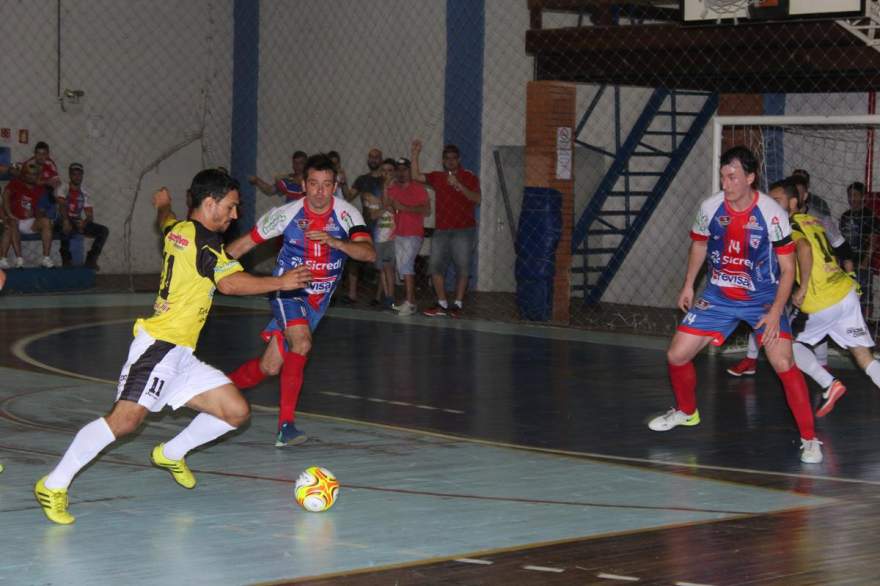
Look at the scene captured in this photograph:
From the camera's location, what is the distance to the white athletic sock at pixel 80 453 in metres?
7.17

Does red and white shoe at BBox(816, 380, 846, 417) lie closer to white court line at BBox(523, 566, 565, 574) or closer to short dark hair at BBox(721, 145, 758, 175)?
short dark hair at BBox(721, 145, 758, 175)

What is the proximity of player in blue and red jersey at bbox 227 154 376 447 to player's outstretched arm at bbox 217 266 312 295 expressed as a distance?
178 cm

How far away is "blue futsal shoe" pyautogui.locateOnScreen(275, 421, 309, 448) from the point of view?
965 cm

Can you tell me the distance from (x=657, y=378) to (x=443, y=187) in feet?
20.5

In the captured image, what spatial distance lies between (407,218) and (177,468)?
11.5 meters

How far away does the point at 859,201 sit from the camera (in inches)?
646

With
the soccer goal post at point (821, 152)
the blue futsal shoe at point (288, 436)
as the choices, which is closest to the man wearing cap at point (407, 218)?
the soccer goal post at point (821, 152)

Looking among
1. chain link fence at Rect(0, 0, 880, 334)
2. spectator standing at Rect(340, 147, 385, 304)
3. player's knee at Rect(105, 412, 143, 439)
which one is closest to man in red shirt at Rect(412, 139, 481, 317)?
chain link fence at Rect(0, 0, 880, 334)

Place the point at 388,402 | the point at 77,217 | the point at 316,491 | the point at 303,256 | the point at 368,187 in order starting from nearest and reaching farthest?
the point at 316,491 → the point at 303,256 → the point at 388,402 → the point at 368,187 → the point at 77,217

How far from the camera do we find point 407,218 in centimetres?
1934

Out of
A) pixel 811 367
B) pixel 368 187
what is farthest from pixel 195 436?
pixel 368 187

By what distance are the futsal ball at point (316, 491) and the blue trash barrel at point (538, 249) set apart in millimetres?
11365

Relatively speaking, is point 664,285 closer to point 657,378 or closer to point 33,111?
point 657,378

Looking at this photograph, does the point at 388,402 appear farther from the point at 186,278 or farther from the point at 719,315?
the point at 186,278
